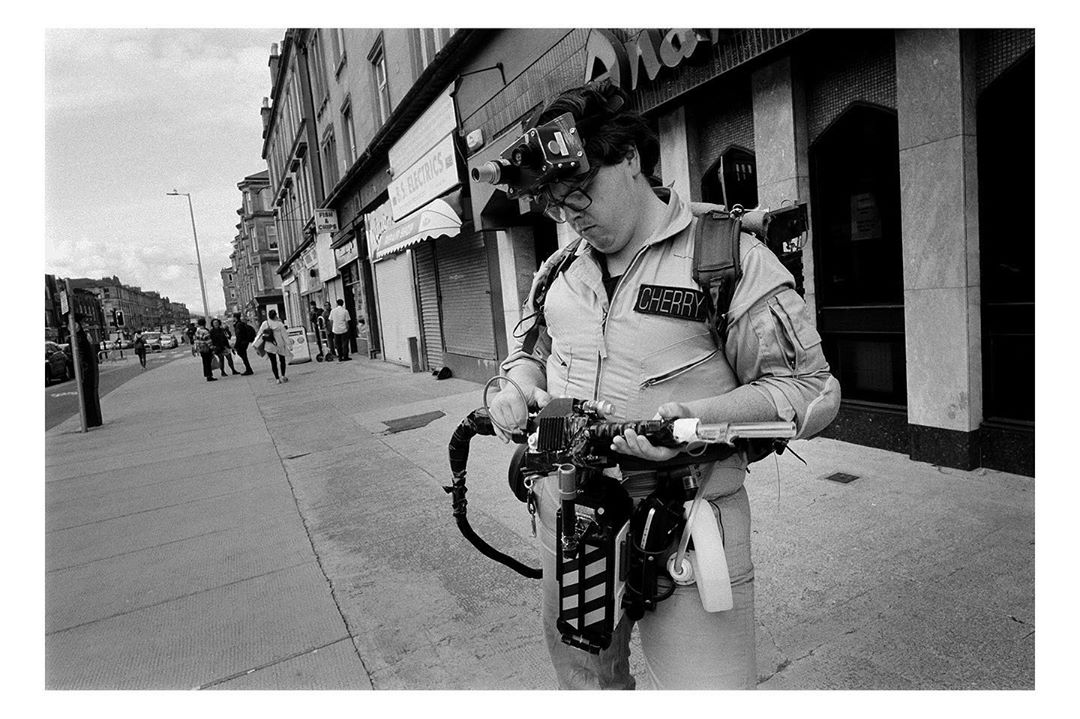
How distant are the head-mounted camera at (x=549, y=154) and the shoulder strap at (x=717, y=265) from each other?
32cm

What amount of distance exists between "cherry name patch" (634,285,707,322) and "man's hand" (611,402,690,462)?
232 mm

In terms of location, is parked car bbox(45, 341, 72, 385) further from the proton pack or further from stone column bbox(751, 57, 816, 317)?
the proton pack

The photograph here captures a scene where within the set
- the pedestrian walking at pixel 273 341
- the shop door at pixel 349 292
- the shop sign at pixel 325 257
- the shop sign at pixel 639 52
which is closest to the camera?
the shop sign at pixel 639 52

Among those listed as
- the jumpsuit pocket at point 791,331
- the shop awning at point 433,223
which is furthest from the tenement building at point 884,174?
the shop awning at point 433,223

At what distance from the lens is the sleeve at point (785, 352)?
1.39 meters

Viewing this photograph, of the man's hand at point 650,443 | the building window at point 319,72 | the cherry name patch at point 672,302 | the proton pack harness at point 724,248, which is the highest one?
the building window at point 319,72

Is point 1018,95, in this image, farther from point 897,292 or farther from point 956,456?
point 956,456

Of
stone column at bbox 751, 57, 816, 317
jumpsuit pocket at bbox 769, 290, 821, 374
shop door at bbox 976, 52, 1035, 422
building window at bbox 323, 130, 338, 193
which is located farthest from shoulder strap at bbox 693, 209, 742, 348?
building window at bbox 323, 130, 338, 193

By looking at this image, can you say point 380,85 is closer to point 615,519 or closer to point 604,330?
point 604,330

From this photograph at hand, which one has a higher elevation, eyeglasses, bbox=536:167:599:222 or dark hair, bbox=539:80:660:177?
dark hair, bbox=539:80:660:177

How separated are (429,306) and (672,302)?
38.3 ft

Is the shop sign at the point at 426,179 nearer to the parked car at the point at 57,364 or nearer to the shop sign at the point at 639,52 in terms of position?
the shop sign at the point at 639,52

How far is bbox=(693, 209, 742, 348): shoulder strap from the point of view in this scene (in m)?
1.42

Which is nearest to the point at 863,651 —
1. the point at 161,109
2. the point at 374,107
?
the point at 161,109
